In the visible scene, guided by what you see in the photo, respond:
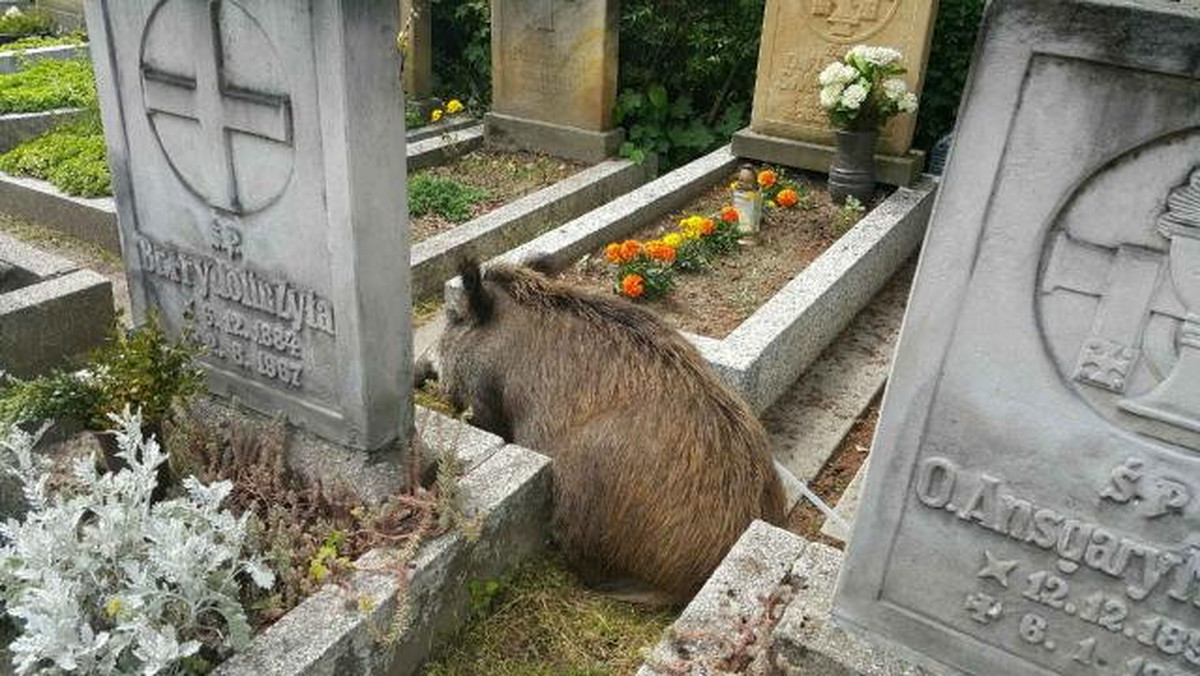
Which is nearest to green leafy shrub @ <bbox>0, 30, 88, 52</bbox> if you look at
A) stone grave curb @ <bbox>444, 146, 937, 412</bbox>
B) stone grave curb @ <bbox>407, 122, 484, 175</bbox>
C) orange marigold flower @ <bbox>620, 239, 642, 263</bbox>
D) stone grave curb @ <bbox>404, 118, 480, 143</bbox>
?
stone grave curb @ <bbox>404, 118, 480, 143</bbox>

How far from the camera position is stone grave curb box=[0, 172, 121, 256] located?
17.6ft

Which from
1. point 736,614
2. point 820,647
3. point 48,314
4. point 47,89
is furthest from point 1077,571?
point 47,89

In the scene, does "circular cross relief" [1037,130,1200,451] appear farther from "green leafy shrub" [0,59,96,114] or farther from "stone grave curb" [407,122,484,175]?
"green leafy shrub" [0,59,96,114]

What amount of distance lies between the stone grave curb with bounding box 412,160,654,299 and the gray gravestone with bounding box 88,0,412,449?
6.96 ft

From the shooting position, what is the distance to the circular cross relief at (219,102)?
2301 millimetres

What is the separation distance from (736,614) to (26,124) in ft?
22.6

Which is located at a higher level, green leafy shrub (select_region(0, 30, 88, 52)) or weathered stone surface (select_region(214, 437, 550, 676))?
green leafy shrub (select_region(0, 30, 88, 52))

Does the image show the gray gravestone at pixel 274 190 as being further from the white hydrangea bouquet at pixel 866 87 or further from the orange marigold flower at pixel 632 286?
the white hydrangea bouquet at pixel 866 87

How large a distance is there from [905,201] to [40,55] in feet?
26.5

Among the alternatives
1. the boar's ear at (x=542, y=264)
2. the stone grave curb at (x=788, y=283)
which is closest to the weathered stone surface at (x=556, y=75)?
the stone grave curb at (x=788, y=283)

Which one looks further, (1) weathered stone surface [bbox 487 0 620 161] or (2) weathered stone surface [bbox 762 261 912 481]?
(1) weathered stone surface [bbox 487 0 620 161]

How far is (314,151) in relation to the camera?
7.39 ft

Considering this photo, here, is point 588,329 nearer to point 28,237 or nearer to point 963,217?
point 963,217

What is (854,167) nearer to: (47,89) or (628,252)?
(628,252)
